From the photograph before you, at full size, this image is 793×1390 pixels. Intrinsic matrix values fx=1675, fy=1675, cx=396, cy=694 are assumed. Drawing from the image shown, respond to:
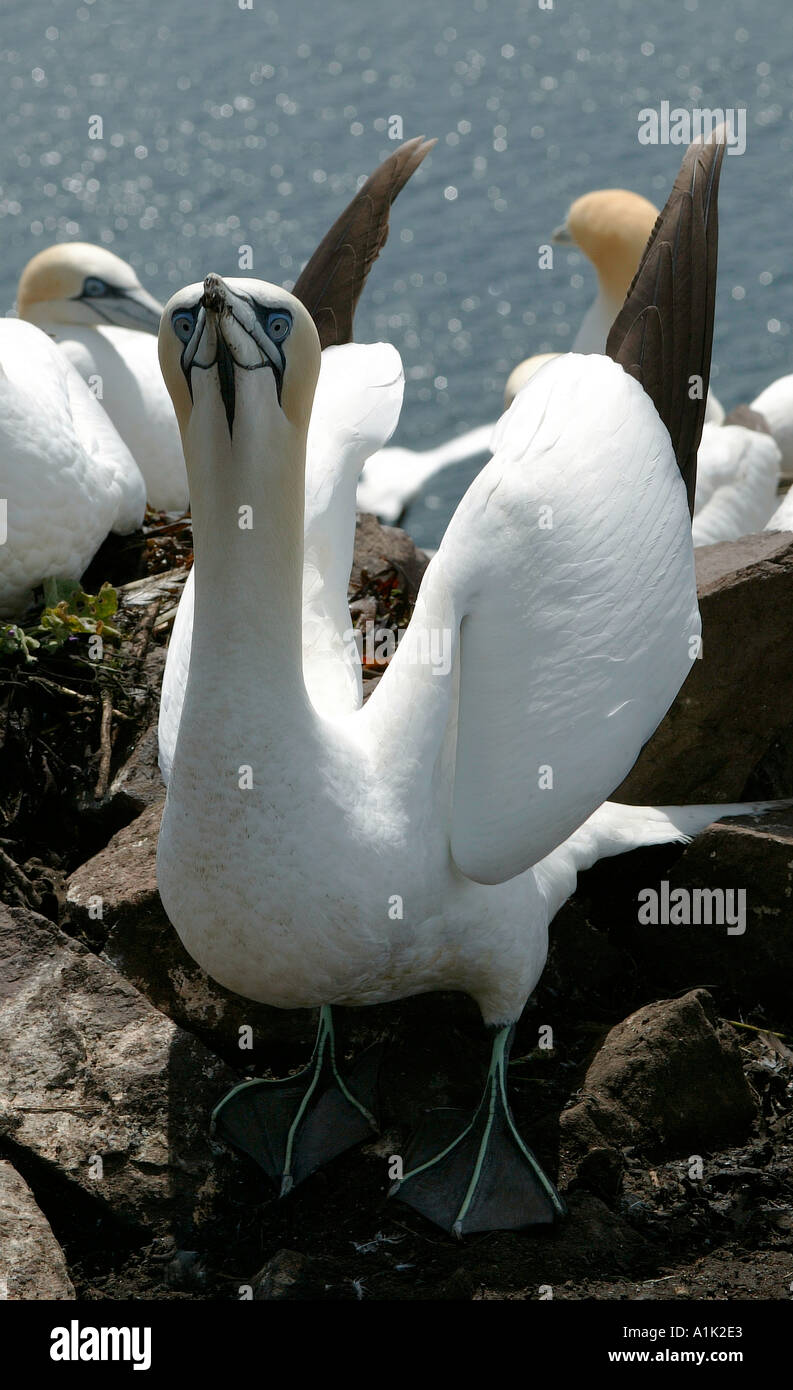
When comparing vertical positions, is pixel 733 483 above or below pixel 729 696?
above

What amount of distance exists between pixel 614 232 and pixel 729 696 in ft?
14.7

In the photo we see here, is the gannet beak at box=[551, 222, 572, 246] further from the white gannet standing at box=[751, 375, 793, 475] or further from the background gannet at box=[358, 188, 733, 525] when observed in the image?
the white gannet standing at box=[751, 375, 793, 475]

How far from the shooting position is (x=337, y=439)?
4.06 m

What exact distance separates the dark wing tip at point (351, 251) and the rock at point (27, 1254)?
2205mm

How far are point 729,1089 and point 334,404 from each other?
187cm

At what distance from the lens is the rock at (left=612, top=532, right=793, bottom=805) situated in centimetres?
441

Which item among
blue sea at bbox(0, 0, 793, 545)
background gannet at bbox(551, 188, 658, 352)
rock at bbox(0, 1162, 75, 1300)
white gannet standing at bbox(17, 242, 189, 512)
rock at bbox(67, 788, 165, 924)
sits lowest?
rock at bbox(0, 1162, 75, 1300)

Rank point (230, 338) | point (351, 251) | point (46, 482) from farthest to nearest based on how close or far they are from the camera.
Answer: point (46, 482), point (351, 251), point (230, 338)

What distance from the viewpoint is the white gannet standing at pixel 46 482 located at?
4859mm

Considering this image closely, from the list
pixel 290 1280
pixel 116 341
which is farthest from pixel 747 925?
pixel 116 341

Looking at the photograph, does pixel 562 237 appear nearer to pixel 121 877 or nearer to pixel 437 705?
pixel 121 877

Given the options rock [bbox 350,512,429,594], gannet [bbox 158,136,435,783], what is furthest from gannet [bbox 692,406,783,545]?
gannet [bbox 158,136,435,783]

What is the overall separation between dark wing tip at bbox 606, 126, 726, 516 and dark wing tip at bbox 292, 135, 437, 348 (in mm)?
721

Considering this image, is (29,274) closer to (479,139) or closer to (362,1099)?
(362,1099)
